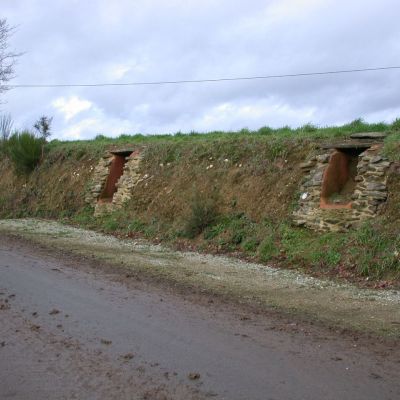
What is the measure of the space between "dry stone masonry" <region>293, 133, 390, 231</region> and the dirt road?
5.66 metres

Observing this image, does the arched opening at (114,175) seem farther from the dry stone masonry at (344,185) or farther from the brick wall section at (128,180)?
the dry stone masonry at (344,185)

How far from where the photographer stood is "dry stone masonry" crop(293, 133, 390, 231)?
475 inches

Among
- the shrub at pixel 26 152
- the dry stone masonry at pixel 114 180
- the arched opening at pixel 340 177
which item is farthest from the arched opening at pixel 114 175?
the arched opening at pixel 340 177

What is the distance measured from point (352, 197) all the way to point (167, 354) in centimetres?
821

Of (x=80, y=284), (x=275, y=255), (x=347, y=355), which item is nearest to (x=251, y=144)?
(x=275, y=255)

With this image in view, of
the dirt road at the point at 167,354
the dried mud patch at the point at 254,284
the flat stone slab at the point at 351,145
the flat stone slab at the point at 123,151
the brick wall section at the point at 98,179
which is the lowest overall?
the dirt road at the point at 167,354

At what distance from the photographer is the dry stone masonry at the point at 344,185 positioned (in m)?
12.1

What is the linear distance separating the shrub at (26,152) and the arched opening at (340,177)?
17.0 m

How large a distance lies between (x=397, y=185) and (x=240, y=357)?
25.6 ft

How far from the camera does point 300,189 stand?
543 inches

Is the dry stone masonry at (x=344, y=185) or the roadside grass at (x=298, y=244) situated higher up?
the dry stone masonry at (x=344, y=185)

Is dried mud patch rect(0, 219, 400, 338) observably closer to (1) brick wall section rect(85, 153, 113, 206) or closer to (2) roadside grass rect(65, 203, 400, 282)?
(2) roadside grass rect(65, 203, 400, 282)

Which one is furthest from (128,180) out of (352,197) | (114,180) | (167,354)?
(167,354)

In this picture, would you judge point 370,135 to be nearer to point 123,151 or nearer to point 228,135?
point 228,135
